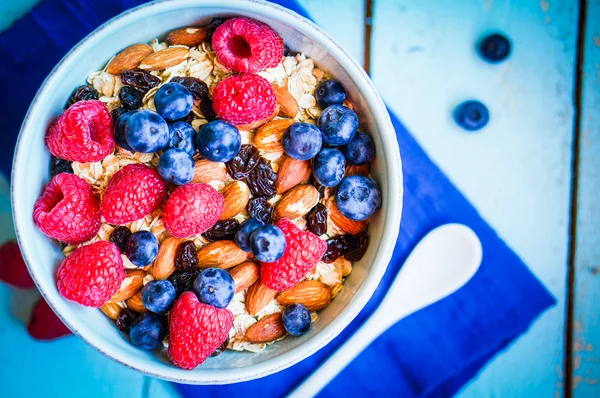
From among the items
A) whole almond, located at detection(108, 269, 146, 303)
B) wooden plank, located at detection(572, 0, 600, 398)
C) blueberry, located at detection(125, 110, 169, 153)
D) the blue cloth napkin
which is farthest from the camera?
wooden plank, located at detection(572, 0, 600, 398)

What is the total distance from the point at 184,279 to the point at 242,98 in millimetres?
326

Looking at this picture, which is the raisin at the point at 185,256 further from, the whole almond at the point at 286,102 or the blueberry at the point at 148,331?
the whole almond at the point at 286,102

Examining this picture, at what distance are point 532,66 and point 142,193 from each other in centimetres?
89

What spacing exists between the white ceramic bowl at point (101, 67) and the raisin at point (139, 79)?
6cm

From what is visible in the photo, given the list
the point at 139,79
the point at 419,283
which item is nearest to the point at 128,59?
the point at 139,79

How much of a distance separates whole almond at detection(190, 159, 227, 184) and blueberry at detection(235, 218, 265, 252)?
0.32 ft

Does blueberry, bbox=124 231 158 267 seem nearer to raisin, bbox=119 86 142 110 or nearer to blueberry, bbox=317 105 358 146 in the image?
raisin, bbox=119 86 142 110

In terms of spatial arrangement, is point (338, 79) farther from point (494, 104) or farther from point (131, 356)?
point (131, 356)

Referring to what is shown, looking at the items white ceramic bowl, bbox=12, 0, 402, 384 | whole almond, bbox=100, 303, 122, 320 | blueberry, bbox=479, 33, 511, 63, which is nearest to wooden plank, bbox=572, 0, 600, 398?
blueberry, bbox=479, 33, 511, 63

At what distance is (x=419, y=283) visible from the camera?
3.61 ft

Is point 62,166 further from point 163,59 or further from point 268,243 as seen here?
point 268,243

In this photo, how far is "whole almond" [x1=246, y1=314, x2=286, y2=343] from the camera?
3.08 feet

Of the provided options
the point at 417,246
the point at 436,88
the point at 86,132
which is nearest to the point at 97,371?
the point at 86,132

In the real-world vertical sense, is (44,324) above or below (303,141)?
below
